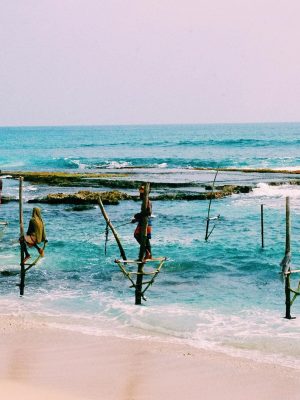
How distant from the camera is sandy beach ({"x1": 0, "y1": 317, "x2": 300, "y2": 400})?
9.55m

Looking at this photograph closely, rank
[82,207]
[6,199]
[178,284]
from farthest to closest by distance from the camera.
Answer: [6,199] < [82,207] < [178,284]

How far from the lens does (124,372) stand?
34.5 ft

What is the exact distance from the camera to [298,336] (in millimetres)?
13008

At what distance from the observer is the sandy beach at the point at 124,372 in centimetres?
955

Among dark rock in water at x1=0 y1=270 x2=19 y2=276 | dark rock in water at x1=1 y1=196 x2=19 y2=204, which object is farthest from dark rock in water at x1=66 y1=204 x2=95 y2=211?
dark rock in water at x1=0 y1=270 x2=19 y2=276

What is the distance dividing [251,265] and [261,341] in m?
8.47

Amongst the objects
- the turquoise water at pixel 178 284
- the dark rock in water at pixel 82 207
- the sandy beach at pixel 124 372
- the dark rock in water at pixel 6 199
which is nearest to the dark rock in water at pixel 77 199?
the dark rock in water at pixel 82 207

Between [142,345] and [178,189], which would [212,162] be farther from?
[142,345]

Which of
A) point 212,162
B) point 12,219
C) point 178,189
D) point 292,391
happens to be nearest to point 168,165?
point 212,162

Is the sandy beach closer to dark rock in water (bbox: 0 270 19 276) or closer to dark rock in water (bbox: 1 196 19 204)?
dark rock in water (bbox: 0 270 19 276)

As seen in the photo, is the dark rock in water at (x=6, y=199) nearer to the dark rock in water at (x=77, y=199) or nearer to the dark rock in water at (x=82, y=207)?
the dark rock in water at (x=77, y=199)

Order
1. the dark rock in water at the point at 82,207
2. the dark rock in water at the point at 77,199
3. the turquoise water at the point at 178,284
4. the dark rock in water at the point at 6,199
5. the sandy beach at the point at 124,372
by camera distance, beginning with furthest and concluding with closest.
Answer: the dark rock in water at the point at 6,199
the dark rock in water at the point at 77,199
the dark rock in water at the point at 82,207
the turquoise water at the point at 178,284
the sandy beach at the point at 124,372

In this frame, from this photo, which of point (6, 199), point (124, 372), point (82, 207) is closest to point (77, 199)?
point (82, 207)

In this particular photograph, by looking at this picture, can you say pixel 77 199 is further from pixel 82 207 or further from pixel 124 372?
pixel 124 372
